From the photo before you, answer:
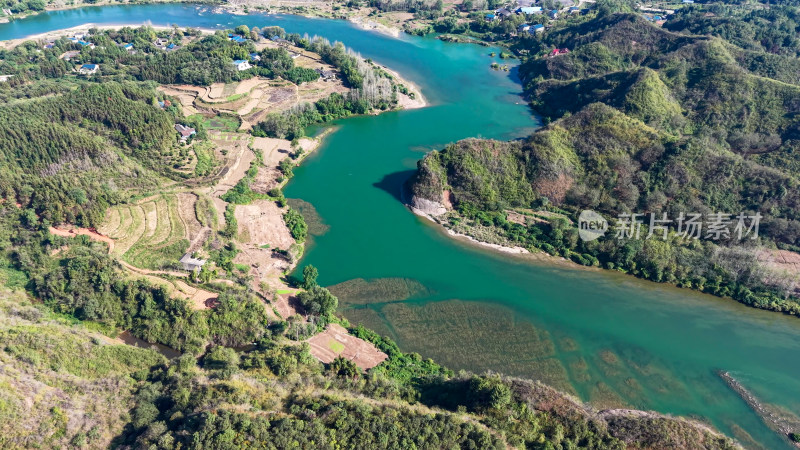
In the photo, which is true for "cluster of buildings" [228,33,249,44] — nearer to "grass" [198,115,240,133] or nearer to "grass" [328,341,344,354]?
"grass" [198,115,240,133]

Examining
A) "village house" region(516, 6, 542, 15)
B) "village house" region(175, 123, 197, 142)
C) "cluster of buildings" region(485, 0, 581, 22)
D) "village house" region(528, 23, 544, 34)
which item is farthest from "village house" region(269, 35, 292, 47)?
"village house" region(516, 6, 542, 15)

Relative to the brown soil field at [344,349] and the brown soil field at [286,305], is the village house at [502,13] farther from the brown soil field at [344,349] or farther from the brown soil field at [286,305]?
the brown soil field at [344,349]

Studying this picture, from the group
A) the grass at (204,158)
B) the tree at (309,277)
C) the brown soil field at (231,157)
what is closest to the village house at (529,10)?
the brown soil field at (231,157)

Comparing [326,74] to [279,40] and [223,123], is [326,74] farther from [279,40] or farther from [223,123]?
[223,123]

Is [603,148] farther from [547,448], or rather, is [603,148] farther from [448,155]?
[547,448]

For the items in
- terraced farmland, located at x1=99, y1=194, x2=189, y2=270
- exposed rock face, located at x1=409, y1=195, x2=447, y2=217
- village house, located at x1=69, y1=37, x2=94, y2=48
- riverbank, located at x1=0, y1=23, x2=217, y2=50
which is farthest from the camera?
riverbank, located at x1=0, y1=23, x2=217, y2=50
